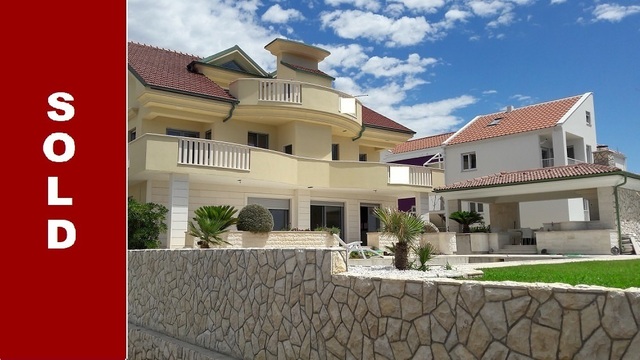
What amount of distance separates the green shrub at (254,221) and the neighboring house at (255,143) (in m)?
1.81

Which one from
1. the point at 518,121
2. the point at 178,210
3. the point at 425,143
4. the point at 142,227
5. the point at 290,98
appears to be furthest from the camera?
the point at 425,143

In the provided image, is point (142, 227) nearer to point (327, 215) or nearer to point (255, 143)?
point (255, 143)

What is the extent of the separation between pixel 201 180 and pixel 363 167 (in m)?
8.28

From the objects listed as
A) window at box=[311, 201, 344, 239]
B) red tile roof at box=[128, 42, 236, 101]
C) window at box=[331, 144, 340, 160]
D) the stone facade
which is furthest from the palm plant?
window at box=[331, 144, 340, 160]

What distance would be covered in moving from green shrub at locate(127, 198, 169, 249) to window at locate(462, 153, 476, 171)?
27.5 m

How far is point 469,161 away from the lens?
1580 inches

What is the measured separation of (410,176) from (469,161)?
13925mm

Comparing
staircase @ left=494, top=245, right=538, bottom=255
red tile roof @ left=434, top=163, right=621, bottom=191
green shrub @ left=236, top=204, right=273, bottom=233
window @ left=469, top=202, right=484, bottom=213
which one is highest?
red tile roof @ left=434, top=163, right=621, bottom=191

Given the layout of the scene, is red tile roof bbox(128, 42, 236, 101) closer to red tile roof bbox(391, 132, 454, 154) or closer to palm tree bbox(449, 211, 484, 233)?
palm tree bbox(449, 211, 484, 233)

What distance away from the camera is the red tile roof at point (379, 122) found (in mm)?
30945

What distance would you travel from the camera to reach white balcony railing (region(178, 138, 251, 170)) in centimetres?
2058

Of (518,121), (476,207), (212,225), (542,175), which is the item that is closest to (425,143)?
(476,207)
